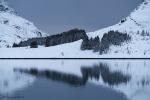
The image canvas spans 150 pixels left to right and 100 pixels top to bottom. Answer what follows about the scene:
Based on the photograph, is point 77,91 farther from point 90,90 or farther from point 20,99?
point 20,99

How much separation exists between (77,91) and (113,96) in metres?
8.87

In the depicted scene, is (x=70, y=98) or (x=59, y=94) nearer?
(x=70, y=98)

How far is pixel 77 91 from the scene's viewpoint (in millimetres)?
55500

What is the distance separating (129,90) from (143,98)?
8799 mm

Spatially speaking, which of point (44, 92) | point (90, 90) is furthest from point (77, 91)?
point (44, 92)

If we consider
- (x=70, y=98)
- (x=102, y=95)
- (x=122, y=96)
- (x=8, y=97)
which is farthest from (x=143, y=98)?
(x=8, y=97)

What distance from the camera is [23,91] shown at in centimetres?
5488

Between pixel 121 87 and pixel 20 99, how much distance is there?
22.0m

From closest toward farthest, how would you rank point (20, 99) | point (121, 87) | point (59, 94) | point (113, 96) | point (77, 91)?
point (20, 99)
point (113, 96)
point (59, 94)
point (77, 91)
point (121, 87)

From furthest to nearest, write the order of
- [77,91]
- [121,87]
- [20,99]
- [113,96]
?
[121,87]
[77,91]
[113,96]
[20,99]

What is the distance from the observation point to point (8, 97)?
4725 centimetres

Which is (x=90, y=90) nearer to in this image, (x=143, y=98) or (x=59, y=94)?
(x=59, y=94)

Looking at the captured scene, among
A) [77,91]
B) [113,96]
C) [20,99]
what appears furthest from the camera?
[77,91]

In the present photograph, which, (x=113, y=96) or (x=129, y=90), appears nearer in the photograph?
(x=113, y=96)
